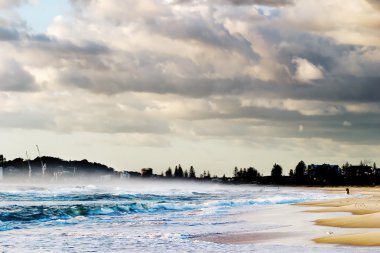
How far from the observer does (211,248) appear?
22.4 metres

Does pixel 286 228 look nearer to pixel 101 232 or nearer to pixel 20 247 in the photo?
pixel 101 232

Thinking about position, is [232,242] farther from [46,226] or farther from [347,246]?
[46,226]

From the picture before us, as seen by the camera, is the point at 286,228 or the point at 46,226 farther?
the point at 46,226

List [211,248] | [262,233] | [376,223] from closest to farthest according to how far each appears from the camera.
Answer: [211,248] → [262,233] → [376,223]

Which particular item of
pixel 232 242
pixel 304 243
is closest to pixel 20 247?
pixel 232 242

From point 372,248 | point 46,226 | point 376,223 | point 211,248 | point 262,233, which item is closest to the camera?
point 372,248

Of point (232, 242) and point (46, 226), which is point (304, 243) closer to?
point (232, 242)

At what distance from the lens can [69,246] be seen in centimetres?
2344

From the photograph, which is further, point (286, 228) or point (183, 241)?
point (286, 228)

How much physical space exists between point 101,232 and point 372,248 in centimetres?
1353

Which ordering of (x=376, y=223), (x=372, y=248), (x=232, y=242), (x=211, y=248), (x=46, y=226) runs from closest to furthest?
(x=372, y=248)
(x=211, y=248)
(x=232, y=242)
(x=376, y=223)
(x=46, y=226)

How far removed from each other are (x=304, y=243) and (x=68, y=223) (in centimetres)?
1727

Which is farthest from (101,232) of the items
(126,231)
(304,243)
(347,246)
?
(347,246)

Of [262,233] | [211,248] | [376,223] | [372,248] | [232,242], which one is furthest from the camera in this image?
[376,223]
